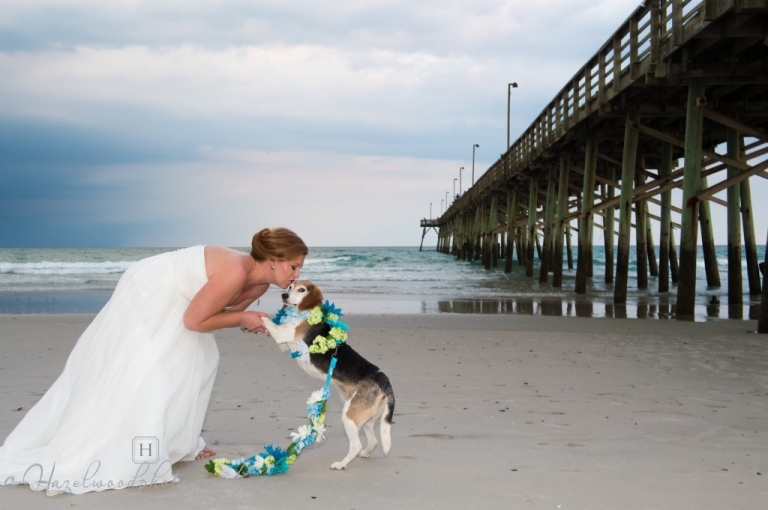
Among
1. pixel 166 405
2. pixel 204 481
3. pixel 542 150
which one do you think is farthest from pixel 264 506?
pixel 542 150

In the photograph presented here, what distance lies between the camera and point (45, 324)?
11.5 m

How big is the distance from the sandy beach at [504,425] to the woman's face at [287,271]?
991 millimetres

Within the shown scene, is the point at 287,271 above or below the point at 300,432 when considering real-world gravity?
above

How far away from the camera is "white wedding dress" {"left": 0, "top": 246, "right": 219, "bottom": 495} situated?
344cm

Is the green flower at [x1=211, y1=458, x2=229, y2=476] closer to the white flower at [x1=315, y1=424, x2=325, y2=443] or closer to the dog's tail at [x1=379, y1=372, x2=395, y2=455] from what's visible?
the white flower at [x1=315, y1=424, x2=325, y2=443]

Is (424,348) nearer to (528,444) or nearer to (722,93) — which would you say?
(528,444)

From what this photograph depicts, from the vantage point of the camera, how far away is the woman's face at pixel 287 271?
3602 mm

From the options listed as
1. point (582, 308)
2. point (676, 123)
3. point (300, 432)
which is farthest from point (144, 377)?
point (676, 123)

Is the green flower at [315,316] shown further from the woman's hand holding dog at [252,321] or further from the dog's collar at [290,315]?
the woman's hand holding dog at [252,321]

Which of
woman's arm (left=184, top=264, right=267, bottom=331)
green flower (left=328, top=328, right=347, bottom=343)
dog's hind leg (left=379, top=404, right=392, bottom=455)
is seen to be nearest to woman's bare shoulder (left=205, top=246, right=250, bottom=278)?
woman's arm (left=184, top=264, right=267, bottom=331)

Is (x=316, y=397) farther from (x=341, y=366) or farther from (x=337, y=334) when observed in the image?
(x=337, y=334)

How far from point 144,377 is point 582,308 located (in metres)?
12.2

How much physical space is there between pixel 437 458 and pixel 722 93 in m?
12.3

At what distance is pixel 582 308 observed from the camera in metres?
14.6
